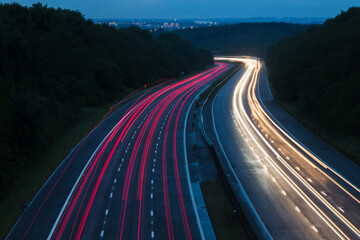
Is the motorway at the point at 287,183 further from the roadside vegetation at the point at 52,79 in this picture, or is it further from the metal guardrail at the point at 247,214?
the roadside vegetation at the point at 52,79

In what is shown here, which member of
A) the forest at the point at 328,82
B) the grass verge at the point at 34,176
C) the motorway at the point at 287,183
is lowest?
the motorway at the point at 287,183

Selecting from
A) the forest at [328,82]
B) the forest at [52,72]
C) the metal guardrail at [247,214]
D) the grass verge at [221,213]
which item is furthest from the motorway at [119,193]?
the forest at [328,82]

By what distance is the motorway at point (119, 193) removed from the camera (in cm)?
2053

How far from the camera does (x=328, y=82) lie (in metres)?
44.1

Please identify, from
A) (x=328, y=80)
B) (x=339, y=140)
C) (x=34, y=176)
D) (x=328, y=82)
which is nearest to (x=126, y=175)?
(x=34, y=176)

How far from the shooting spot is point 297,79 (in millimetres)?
56531

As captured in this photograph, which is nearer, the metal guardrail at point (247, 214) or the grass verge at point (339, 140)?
the metal guardrail at point (247, 214)

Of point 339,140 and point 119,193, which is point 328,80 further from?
point 119,193

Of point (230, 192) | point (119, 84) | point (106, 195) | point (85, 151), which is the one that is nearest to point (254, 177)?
point (230, 192)

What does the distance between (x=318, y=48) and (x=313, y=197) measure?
3769 centimetres

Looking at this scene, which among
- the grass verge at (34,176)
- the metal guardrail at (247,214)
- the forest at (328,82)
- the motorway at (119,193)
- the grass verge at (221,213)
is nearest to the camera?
the metal guardrail at (247,214)

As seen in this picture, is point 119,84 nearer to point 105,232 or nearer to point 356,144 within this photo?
point 356,144

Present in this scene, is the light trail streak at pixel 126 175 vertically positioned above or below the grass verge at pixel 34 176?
below

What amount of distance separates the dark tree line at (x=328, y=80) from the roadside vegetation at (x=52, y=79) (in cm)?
2791
